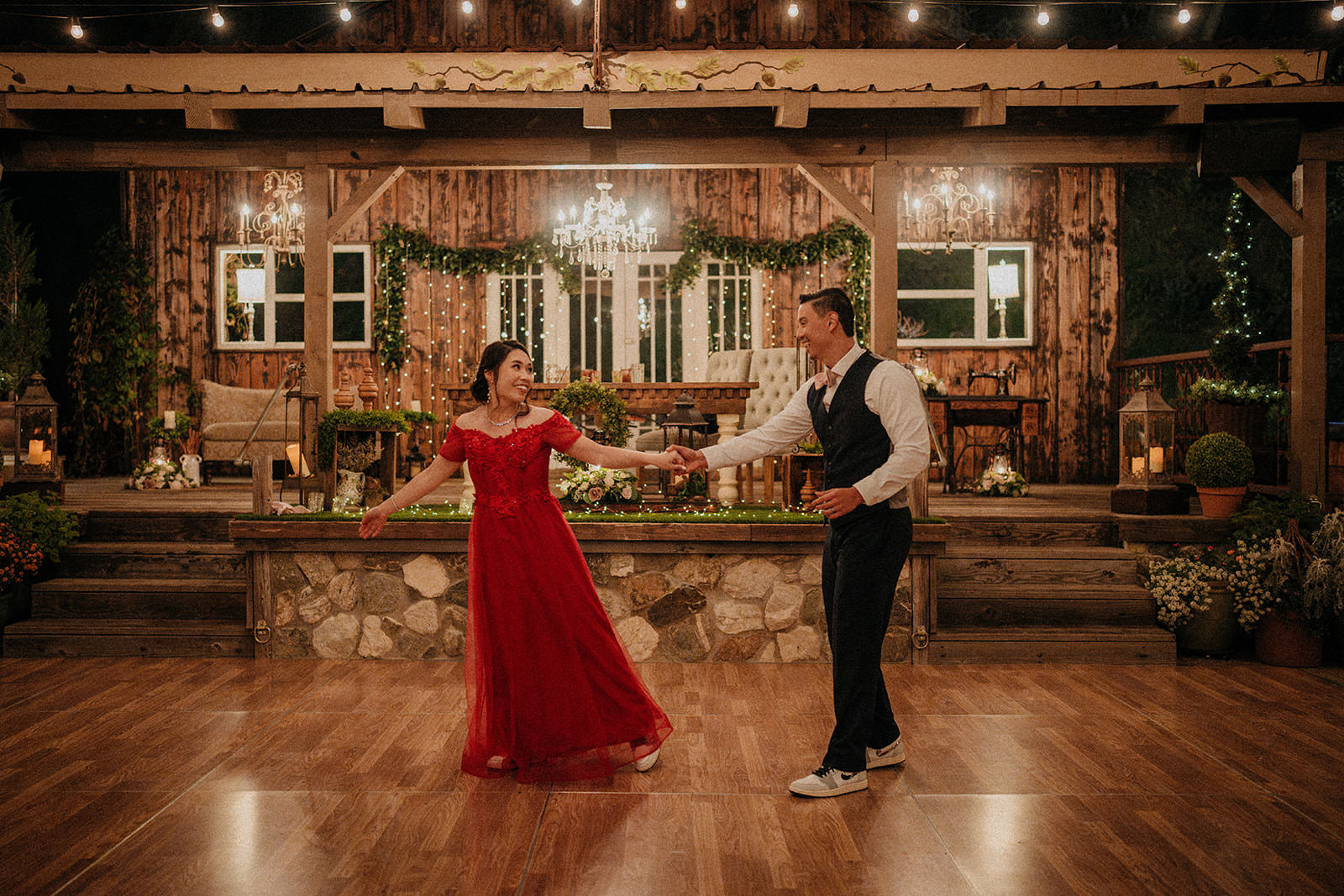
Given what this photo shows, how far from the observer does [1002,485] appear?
28.0 ft

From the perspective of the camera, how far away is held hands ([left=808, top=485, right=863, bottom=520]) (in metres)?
3.12

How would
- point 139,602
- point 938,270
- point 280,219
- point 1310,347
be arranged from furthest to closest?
1. point 938,270
2. point 280,219
3. point 1310,347
4. point 139,602

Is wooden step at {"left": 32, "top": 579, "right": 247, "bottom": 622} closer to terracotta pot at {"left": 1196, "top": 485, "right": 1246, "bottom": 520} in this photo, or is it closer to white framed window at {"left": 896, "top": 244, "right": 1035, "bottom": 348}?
terracotta pot at {"left": 1196, "top": 485, "right": 1246, "bottom": 520}

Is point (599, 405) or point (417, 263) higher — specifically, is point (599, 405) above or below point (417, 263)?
below

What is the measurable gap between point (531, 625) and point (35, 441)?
5.49 meters

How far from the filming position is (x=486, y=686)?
11.7ft

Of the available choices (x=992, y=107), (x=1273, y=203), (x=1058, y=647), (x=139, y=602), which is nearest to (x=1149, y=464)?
(x=1058, y=647)

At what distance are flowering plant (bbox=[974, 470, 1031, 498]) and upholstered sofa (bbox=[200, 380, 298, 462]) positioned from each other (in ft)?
21.2

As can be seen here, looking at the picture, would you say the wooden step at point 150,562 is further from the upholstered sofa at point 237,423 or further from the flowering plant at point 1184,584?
the flowering plant at point 1184,584

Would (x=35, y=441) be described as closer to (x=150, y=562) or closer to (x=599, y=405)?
(x=150, y=562)

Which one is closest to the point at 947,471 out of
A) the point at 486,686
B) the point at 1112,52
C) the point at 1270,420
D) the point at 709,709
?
the point at 1270,420

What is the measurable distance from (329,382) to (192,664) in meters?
2.16

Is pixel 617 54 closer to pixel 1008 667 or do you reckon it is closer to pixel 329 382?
pixel 329 382

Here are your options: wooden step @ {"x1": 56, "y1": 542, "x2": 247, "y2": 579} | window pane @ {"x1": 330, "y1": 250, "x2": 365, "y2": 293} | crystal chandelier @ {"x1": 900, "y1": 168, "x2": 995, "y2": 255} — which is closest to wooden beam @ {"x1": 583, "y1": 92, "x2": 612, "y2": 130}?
wooden step @ {"x1": 56, "y1": 542, "x2": 247, "y2": 579}
